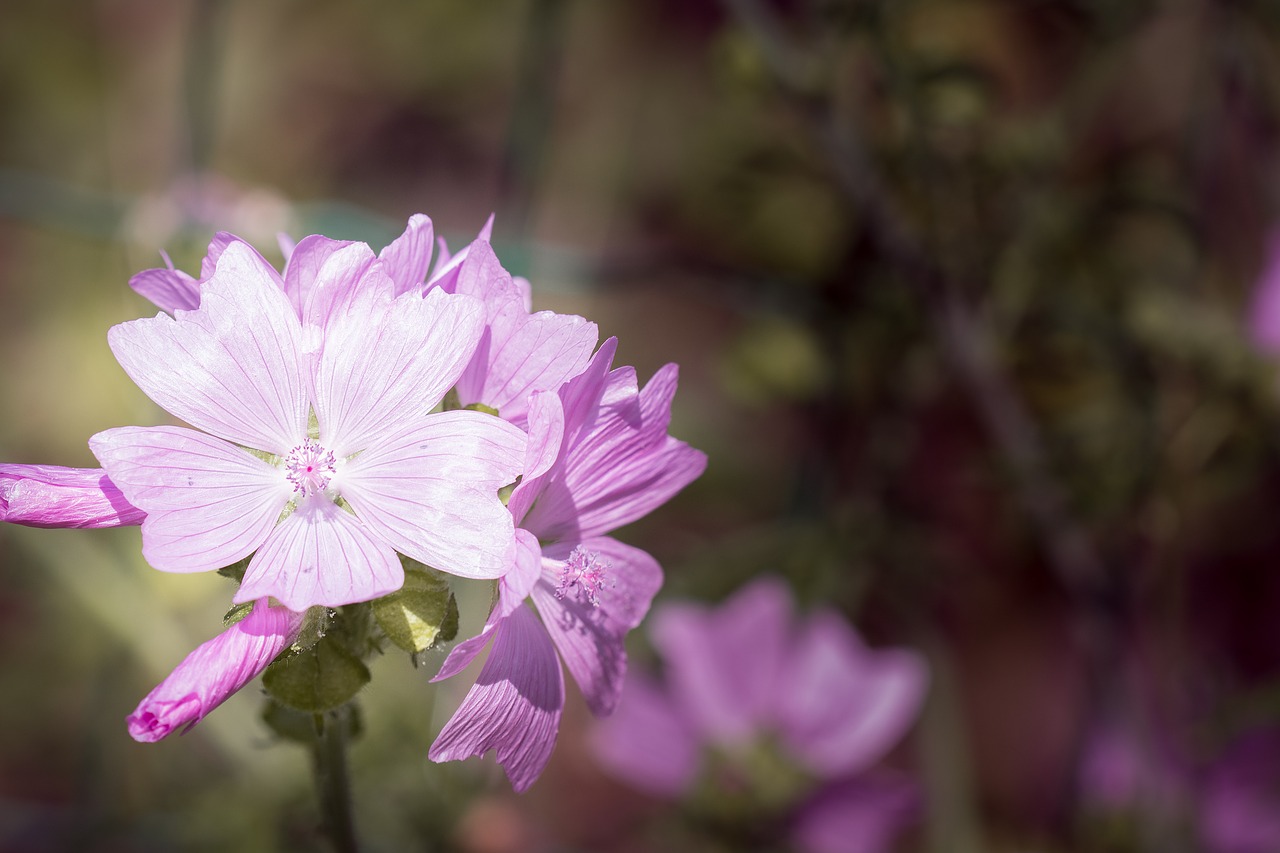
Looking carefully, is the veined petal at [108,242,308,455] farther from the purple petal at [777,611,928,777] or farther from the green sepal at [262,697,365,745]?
the purple petal at [777,611,928,777]

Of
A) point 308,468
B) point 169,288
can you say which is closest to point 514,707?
point 308,468

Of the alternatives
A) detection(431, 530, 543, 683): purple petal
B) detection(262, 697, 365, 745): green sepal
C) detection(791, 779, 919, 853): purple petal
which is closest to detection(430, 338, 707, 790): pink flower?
detection(431, 530, 543, 683): purple petal

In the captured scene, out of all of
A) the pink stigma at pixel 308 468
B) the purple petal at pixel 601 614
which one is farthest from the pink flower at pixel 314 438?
the purple petal at pixel 601 614

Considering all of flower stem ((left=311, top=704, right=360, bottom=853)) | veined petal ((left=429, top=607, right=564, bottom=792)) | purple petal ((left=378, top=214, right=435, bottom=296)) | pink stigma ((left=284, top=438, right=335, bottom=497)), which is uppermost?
purple petal ((left=378, top=214, right=435, bottom=296))

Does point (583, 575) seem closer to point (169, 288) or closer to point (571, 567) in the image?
point (571, 567)

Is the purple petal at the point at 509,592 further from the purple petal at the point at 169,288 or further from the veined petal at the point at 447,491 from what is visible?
the purple petal at the point at 169,288

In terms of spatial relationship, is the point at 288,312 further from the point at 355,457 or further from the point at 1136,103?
the point at 1136,103

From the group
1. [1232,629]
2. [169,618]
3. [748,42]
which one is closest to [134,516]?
[748,42]
